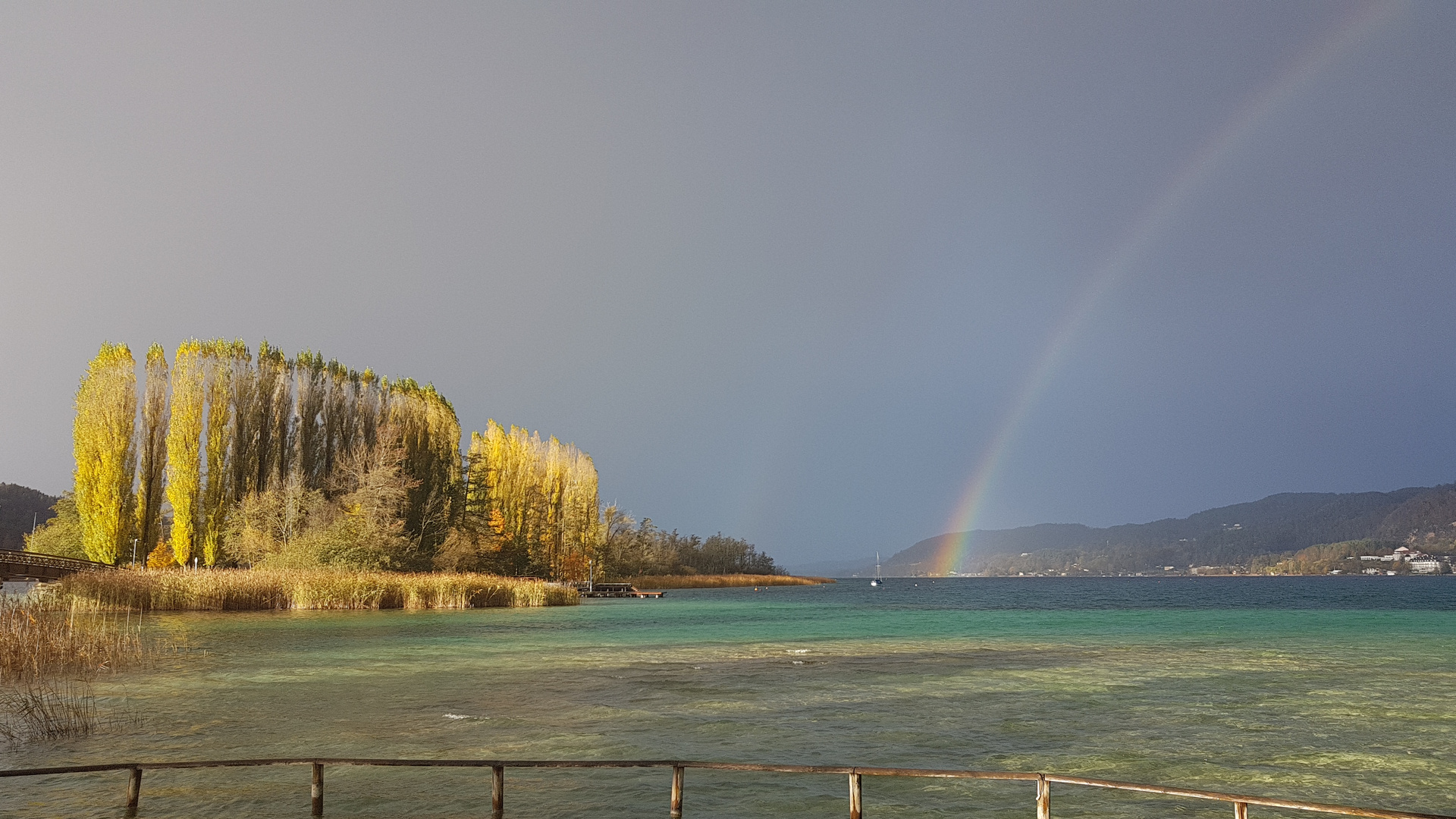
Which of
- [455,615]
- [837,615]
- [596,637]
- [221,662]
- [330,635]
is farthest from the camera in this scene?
[837,615]

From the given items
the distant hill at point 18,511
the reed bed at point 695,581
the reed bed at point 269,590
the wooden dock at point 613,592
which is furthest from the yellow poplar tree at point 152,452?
the distant hill at point 18,511

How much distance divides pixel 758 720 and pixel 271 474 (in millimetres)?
48744

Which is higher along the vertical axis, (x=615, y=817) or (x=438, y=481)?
(x=438, y=481)

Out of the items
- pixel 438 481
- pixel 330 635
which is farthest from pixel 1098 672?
pixel 438 481

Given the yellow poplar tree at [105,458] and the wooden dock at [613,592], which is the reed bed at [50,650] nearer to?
the yellow poplar tree at [105,458]

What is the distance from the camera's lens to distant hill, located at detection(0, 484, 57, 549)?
5061 inches

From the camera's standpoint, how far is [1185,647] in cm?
3002

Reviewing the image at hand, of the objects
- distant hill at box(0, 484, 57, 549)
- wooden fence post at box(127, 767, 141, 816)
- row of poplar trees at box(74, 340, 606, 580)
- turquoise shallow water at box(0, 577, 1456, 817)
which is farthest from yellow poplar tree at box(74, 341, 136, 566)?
distant hill at box(0, 484, 57, 549)

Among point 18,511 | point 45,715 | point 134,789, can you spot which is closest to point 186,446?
point 45,715

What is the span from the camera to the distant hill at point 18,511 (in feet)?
422

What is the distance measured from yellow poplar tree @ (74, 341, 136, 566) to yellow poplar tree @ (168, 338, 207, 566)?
1965 millimetres

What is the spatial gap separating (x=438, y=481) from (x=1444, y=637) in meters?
53.5

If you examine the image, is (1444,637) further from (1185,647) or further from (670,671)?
(670,671)

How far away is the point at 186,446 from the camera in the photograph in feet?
173
